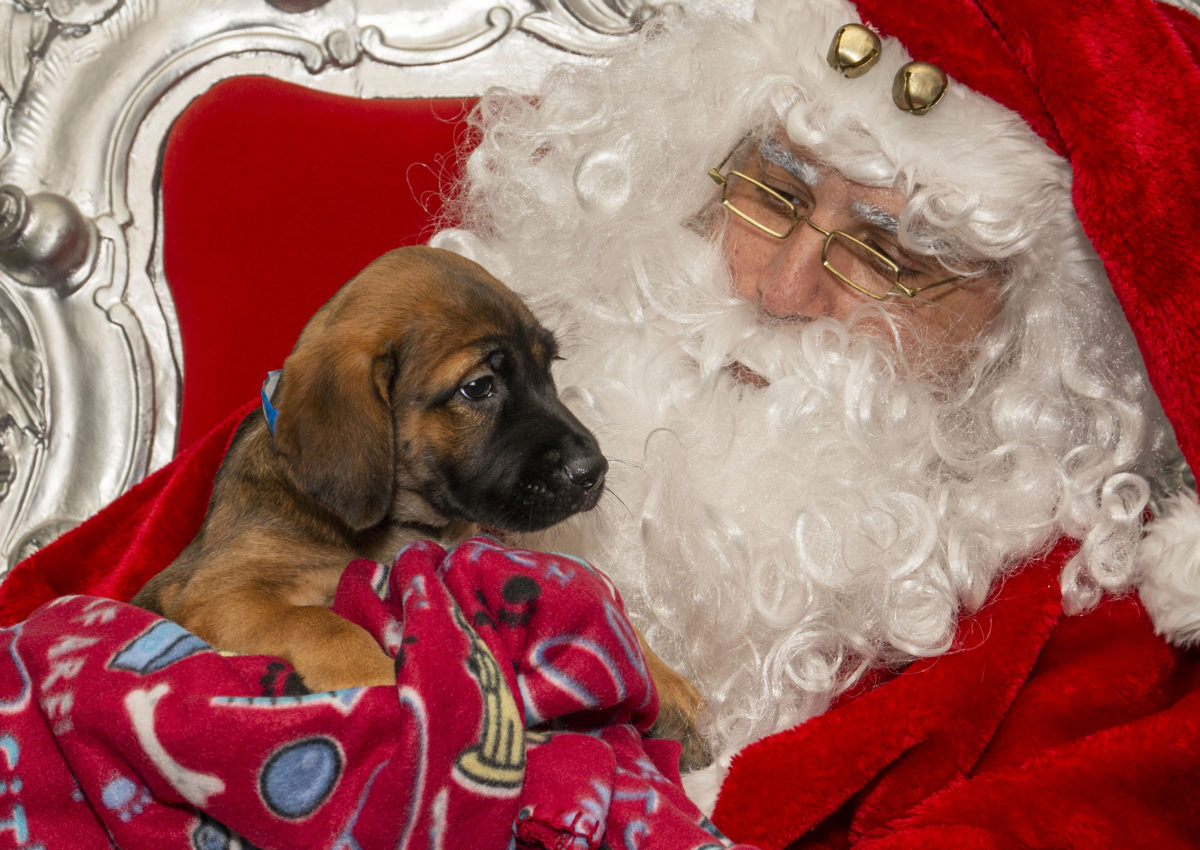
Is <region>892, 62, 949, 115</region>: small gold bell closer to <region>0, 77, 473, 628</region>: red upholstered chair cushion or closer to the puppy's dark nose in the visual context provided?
the puppy's dark nose

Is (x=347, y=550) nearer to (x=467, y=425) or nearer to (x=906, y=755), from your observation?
(x=467, y=425)

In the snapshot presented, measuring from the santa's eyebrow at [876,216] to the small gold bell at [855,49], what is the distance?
262 millimetres

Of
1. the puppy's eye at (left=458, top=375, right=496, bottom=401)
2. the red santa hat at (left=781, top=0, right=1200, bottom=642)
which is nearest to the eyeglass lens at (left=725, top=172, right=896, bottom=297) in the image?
the red santa hat at (left=781, top=0, right=1200, bottom=642)

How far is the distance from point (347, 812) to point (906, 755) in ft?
3.28

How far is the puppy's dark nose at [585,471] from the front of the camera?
166cm

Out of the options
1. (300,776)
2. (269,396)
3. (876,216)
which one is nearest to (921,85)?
(876,216)

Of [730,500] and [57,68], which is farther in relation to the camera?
[57,68]

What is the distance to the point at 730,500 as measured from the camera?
6.45 feet

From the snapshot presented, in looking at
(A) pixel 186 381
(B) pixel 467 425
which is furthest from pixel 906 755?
(A) pixel 186 381

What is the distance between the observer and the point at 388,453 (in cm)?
158

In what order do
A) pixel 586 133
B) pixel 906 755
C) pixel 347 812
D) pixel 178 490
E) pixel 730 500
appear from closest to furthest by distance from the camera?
pixel 347 812 → pixel 906 755 → pixel 730 500 → pixel 178 490 → pixel 586 133

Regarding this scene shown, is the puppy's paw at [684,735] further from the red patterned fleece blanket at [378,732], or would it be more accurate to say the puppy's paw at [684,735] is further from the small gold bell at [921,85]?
the small gold bell at [921,85]

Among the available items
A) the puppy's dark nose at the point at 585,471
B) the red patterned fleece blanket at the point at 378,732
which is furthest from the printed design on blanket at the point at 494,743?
the puppy's dark nose at the point at 585,471

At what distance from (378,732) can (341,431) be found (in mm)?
572
